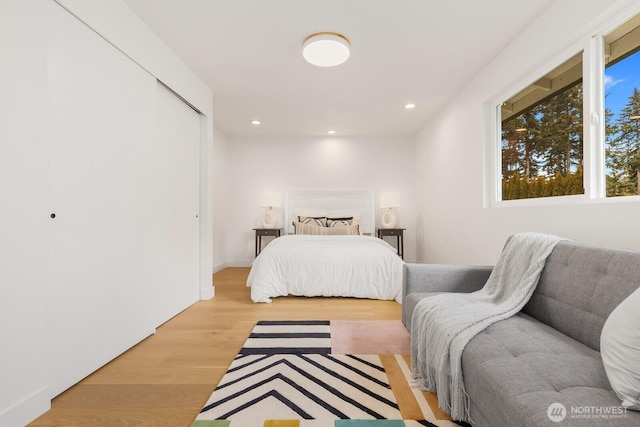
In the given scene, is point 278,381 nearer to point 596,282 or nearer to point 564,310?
point 564,310

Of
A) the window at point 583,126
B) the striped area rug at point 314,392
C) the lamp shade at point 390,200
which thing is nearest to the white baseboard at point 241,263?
the lamp shade at point 390,200

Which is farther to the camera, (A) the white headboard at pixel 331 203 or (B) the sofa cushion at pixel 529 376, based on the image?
(A) the white headboard at pixel 331 203

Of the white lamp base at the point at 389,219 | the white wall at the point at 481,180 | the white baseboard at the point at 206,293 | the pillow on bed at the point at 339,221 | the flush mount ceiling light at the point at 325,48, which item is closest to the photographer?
the white wall at the point at 481,180

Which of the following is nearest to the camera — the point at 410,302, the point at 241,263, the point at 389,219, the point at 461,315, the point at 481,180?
the point at 461,315

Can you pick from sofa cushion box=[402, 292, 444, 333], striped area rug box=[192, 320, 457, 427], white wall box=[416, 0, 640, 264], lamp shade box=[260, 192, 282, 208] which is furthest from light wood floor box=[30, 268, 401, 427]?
lamp shade box=[260, 192, 282, 208]

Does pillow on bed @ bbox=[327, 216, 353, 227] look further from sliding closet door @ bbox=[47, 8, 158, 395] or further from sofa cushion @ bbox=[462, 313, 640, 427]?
sofa cushion @ bbox=[462, 313, 640, 427]

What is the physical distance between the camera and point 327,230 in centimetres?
480

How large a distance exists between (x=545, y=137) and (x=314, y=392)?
8.27 feet

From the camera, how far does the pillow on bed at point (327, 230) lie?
4766 millimetres

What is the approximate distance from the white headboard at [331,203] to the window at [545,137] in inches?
108

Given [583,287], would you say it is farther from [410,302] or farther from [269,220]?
[269,220]

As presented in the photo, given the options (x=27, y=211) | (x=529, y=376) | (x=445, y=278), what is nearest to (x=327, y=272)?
(x=445, y=278)

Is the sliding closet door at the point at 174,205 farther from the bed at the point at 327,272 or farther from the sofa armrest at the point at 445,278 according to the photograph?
the sofa armrest at the point at 445,278

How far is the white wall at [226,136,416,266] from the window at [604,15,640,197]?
12.1 ft
